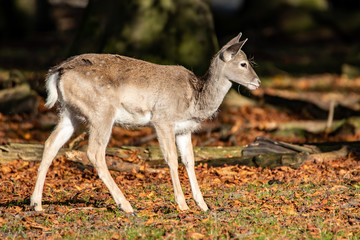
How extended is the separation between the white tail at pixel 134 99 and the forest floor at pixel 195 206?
0.42 meters

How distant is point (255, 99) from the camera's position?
15383 mm

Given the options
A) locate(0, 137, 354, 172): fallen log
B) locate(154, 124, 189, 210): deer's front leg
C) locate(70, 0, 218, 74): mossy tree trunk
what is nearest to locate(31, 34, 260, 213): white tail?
locate(154, 124, 189, 210): deer's front leg

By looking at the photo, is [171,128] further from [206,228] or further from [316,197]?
[316,197]

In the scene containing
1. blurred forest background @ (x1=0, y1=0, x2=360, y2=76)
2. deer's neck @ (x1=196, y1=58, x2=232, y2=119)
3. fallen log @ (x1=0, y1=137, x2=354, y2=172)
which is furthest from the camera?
blurred forest background @ (x1=0, y1=0, x2=360, y2=76)

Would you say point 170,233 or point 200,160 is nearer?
point 170,233

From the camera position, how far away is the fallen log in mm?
9391

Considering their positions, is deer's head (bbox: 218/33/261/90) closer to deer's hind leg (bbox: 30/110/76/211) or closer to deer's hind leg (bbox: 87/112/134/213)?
deer's hind leg (bbox: 87/112/134/213)

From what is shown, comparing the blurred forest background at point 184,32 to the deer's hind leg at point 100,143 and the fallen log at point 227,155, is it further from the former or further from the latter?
the deer's hind leg at point 100,143

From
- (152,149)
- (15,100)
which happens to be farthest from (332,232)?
(15,100)

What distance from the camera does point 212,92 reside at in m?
7.74

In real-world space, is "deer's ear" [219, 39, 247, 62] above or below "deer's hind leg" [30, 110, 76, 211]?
above

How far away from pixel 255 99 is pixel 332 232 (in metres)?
9.33

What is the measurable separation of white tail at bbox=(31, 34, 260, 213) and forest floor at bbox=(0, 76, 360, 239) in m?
0.42

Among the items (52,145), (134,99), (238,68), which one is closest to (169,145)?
(134,99)
